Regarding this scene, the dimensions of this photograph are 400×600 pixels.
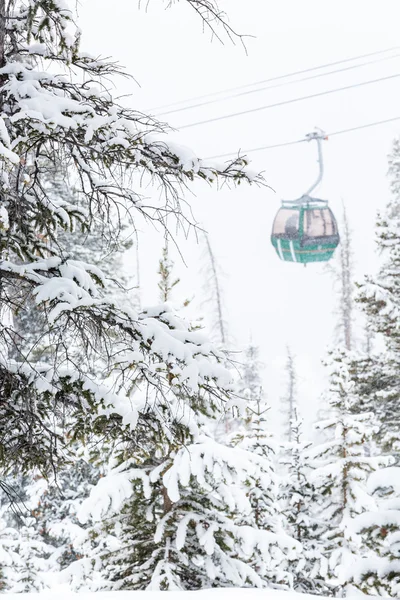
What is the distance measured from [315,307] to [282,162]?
86.3 feet

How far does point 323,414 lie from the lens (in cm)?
3394

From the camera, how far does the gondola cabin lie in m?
29.8

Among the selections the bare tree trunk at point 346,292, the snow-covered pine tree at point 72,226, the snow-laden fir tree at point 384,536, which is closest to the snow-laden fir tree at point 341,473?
the snow-laden fir tree at point 384,536

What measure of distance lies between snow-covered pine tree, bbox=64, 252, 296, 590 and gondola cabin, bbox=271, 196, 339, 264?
22.5 metres

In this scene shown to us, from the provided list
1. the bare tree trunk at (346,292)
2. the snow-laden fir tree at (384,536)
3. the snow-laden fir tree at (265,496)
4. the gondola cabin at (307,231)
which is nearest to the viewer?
the snow-laden fir tree at (384,536)

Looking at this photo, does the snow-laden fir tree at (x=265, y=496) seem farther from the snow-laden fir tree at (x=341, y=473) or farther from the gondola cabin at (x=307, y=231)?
the gondola cabin at (x=307, y=231)

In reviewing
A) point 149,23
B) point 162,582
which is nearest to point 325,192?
point 162,582

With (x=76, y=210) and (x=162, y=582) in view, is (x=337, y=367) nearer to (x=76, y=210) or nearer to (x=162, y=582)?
(x=162, y=582)

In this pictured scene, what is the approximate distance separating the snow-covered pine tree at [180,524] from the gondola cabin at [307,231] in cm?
2249

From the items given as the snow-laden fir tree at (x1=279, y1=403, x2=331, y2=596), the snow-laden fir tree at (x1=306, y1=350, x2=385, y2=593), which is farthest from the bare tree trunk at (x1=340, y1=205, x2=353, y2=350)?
the snow-laden fir tree at (x1=306, y1=350, x2=385, y2=593)

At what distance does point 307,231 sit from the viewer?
29.8 m

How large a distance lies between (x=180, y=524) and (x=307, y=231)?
78.2 feet

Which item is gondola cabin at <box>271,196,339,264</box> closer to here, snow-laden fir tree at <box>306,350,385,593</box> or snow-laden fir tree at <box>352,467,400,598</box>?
snow-laden fir tree at <box>306,350,385,593</box>

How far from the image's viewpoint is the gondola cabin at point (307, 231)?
2975cm
